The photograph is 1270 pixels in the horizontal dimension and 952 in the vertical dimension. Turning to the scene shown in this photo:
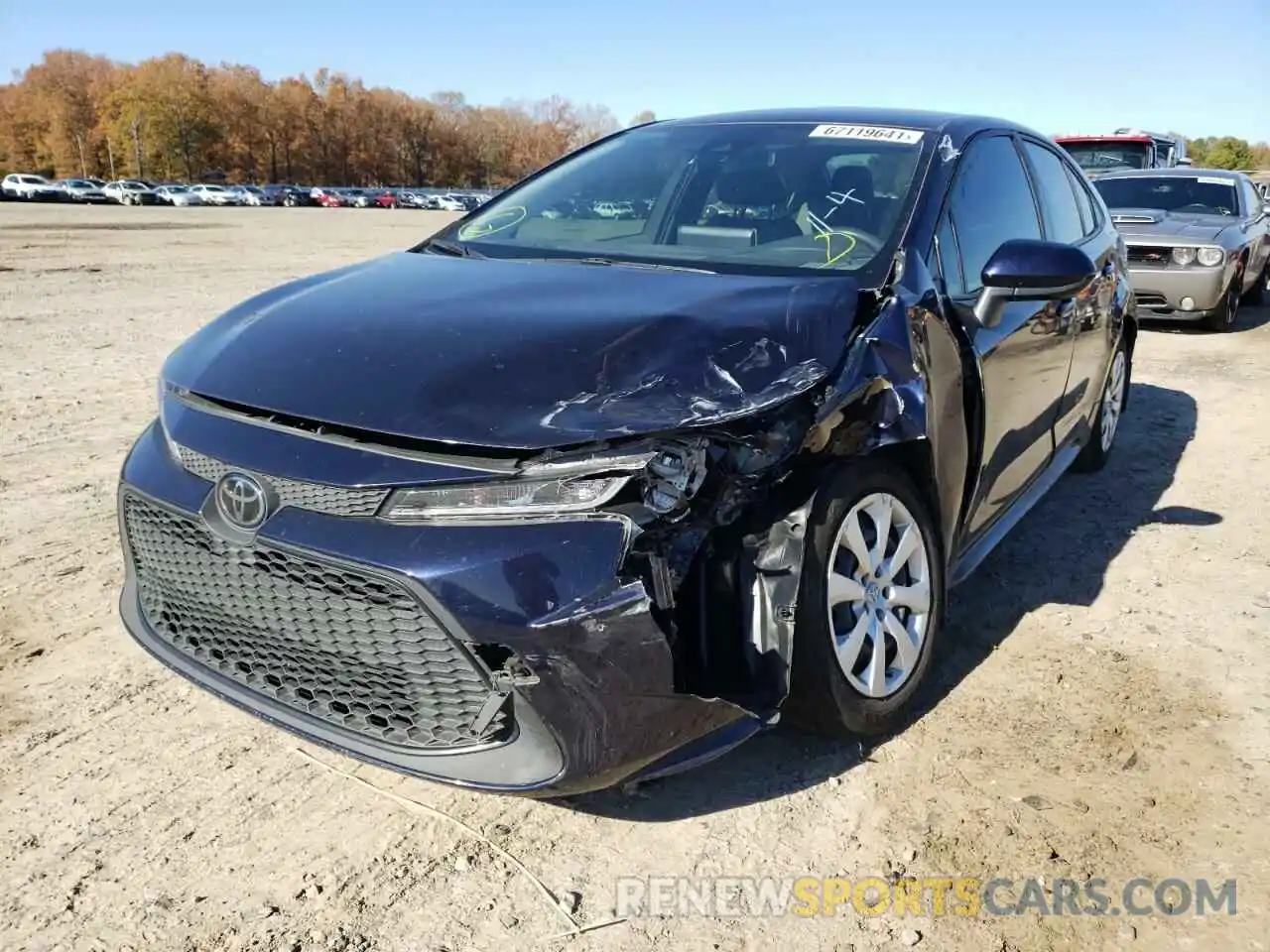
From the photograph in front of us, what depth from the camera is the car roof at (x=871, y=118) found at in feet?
11.8

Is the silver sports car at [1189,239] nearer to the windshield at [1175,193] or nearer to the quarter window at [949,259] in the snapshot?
the windshield at [1175,193]

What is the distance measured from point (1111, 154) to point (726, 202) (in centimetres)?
1368

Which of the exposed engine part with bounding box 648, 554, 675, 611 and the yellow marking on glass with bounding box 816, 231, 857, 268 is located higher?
the yellow marking on glass with bounding box 816, 231, 857, 268

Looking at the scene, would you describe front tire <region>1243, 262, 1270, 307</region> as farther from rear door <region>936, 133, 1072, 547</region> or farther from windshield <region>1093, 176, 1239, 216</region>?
rear door <region>936, 133, 1072, 547</region>

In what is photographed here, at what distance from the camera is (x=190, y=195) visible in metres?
63.3

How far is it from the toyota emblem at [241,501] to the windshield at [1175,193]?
36.4 feet

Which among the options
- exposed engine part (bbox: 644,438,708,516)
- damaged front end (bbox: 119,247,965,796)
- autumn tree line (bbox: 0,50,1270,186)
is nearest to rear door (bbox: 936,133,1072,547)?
damaged front end (bbox: 119,247,965,796)

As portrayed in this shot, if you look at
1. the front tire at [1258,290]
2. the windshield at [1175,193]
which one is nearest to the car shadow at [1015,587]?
the windshield at [1175,193]

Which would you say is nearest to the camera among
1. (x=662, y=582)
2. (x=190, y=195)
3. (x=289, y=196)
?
(x=662, y=582)

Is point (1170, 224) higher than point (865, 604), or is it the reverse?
point (1170, 224)

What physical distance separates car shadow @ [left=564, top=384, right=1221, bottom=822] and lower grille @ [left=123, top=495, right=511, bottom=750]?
23.8 inches

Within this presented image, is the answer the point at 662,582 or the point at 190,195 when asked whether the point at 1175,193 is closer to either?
the point at 662,582

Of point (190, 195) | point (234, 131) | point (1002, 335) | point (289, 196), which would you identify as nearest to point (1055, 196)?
point (1002, 335)

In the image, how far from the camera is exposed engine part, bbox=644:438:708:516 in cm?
221
